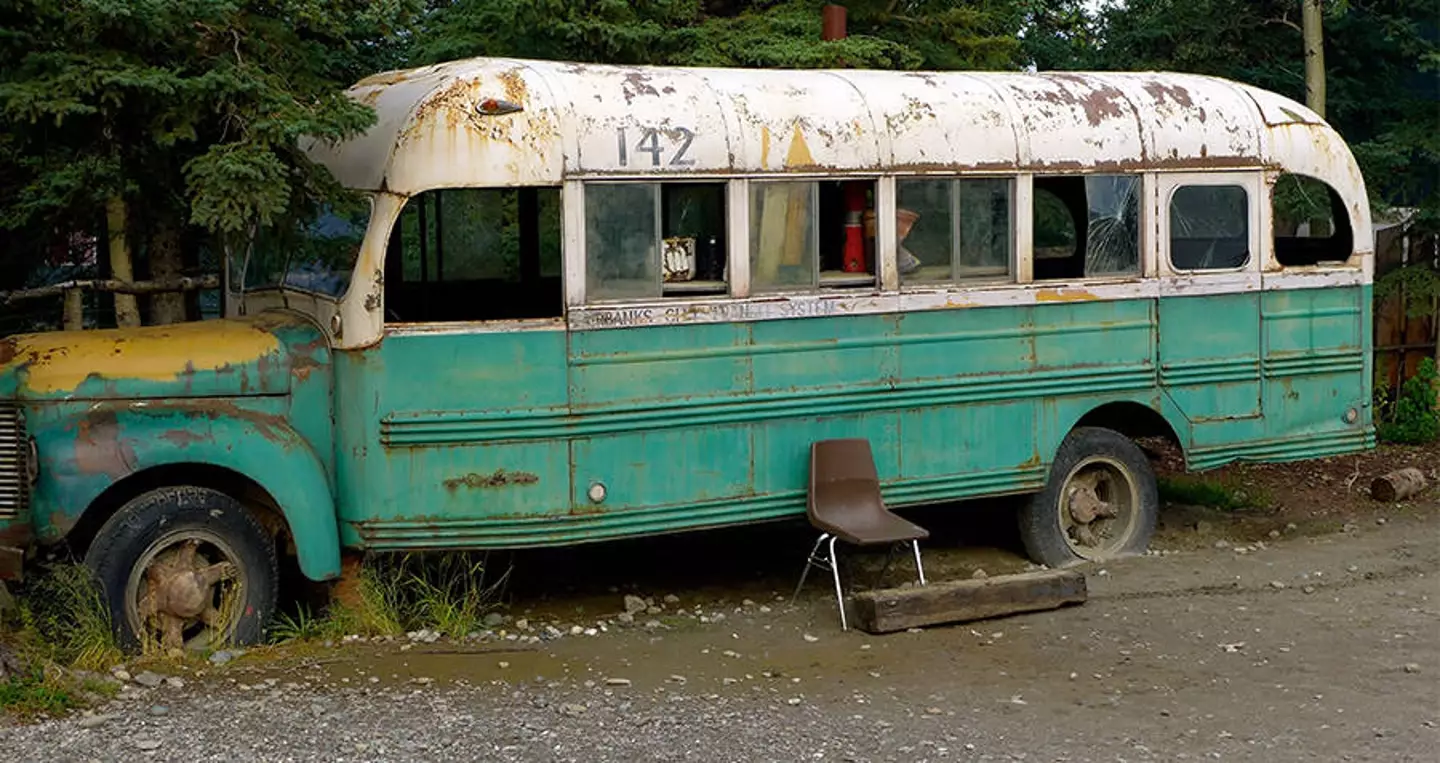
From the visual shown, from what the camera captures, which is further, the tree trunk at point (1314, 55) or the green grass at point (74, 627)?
the tree trunk at point (1314, 55)

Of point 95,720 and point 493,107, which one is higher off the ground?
point 493,107

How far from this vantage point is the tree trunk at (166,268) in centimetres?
951

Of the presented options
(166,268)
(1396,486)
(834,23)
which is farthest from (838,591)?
(1396,486)

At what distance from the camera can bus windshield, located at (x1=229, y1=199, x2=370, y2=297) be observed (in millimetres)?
8180

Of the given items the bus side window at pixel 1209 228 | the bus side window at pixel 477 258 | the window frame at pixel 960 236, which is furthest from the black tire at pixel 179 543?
the bus side window at pixel 1209 228

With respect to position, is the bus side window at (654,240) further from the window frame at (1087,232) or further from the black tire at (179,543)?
the black tire at (179,543)

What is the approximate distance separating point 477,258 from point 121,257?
1.92 m

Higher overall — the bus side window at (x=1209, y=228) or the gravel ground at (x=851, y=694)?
the bus side window at (x=1209, y=228)

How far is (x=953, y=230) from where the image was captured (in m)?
9.26

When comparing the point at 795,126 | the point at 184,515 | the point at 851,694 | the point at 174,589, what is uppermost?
the point at 795,126

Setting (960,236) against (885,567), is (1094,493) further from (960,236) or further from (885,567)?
(960,236)

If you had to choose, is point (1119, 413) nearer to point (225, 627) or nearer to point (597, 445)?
point (597, 445)

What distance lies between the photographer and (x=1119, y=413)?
10109 mm

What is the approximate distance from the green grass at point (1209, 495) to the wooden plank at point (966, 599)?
3.09 m
